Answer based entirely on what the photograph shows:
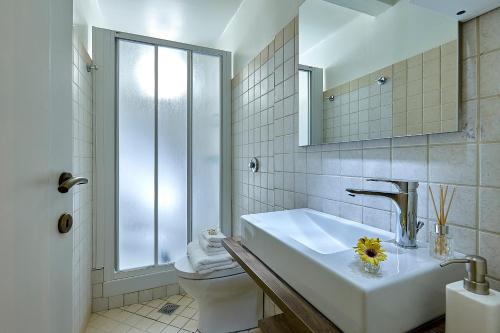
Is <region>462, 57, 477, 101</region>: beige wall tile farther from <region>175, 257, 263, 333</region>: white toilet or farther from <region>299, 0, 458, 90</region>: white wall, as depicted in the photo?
<region>175, 257, 263, 333</region>: white toilet

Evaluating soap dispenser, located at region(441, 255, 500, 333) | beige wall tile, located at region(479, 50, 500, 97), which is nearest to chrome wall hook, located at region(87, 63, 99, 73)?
beige wall tile, located at region(479, 50, 500, 97)

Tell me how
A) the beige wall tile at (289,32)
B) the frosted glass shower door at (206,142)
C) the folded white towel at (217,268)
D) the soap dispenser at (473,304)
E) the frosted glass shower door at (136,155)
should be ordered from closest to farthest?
the soap dispenser at (473,304), the beige wall tile at (289,32), the folded white towel at (217,268), the frosted glass shower door at (136,155), the frosted glass shower door at (206,142)

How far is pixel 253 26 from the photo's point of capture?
2035 millimetres

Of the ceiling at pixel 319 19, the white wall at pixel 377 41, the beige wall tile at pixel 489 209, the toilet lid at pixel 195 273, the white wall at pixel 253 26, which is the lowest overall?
the toilet lid at pixel 195 273

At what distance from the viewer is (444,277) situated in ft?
2.06

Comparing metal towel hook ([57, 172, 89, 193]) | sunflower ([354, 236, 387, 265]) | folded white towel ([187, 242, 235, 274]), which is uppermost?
metal towel hook ([57, 172, 89, 193])

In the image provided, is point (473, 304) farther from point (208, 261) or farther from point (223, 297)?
point (223, 297)

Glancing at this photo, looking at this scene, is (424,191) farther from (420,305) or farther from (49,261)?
(49,261)

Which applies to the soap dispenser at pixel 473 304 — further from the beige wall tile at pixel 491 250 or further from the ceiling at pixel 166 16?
the ceiling at pixel 166 16

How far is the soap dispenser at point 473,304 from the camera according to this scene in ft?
1.54

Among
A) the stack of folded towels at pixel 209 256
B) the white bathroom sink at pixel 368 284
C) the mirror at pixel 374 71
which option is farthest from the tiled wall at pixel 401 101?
the stack of folded towels at pixel 209 256

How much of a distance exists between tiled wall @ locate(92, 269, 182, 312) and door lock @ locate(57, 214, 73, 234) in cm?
158

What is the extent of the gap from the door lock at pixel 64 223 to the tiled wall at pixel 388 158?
103 centimetres

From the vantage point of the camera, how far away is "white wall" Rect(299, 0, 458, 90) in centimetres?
81
